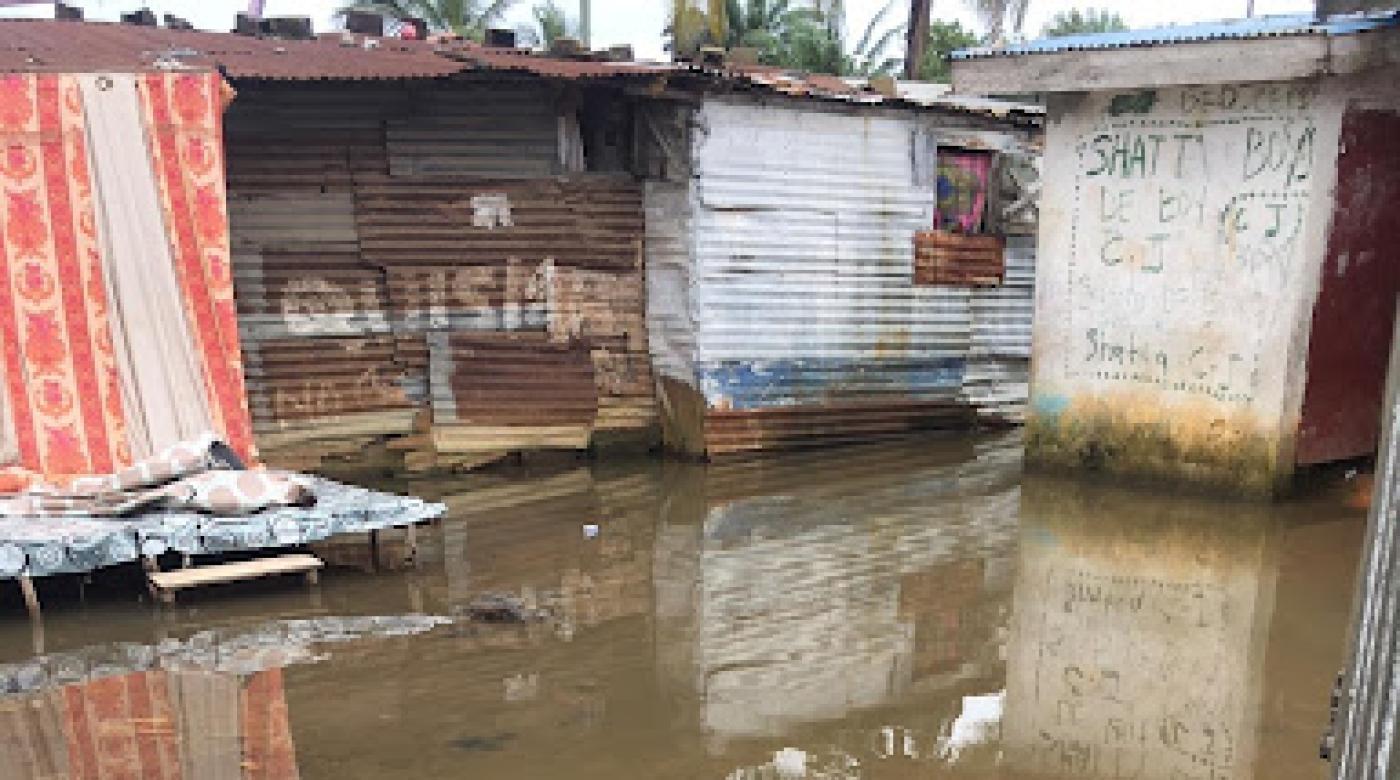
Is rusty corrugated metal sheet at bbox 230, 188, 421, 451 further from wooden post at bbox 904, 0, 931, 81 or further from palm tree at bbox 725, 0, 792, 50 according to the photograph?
palm tree at bbox 725, 0, 792, 50

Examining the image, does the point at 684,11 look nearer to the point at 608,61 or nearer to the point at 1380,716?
the point at 608,61

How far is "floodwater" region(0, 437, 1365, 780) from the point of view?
14.9 ft

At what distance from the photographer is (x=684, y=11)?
12.2 m

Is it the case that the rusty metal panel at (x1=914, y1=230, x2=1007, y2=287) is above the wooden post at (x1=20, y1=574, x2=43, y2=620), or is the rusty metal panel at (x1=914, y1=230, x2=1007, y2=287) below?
above

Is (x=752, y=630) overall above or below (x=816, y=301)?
below

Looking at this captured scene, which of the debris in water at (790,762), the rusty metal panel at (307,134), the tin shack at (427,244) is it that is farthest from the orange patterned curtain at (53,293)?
the debris in water at (790,762)

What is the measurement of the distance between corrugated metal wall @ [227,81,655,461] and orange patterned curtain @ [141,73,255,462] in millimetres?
1616

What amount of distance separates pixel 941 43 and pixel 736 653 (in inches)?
730

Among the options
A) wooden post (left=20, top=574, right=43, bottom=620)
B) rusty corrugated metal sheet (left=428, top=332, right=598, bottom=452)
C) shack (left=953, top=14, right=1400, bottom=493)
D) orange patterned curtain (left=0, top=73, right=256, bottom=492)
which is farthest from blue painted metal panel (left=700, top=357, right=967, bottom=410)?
wooden post (left=20, top=574, right=43, bottom=620)

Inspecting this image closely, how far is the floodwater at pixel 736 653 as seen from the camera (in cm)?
454

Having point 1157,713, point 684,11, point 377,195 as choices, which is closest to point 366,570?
point 377,195

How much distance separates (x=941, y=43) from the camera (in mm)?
21781

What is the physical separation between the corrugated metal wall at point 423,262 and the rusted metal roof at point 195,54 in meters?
0.38

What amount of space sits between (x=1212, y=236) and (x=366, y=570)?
6611 millimetres
